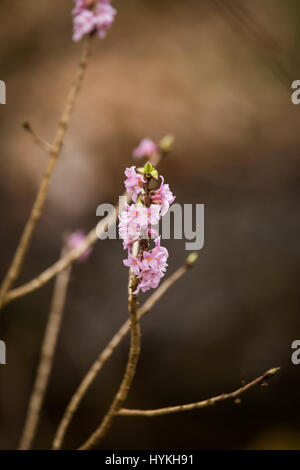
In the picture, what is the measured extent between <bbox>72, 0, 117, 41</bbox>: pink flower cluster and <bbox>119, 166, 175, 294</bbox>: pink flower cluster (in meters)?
0.56

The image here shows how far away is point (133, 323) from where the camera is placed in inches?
30.9

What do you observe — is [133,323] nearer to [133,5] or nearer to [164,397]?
[164,397]

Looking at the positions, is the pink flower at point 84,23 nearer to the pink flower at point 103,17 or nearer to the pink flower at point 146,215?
the pink flower at point 103,17

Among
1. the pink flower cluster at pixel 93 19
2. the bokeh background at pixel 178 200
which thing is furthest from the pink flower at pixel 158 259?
the bokeh background at pixel 178 200

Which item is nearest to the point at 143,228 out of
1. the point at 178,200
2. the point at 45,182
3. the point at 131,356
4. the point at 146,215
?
the point at 146,215

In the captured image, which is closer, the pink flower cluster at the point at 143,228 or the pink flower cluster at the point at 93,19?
the pink flower cluster at the point at 143,228

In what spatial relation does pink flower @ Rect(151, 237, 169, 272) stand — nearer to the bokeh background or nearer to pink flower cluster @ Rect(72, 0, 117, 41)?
pink flower cluster @ Rect(72, 0, 117, 41)

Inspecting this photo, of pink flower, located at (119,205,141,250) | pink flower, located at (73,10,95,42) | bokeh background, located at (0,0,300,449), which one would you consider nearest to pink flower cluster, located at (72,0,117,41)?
pink flower, located at (73,10,95,42)

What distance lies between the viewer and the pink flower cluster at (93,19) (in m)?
1.12

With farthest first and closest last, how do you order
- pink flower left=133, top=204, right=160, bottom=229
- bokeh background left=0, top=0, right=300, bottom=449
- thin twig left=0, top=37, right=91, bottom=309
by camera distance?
bokeh background left=0, top=0, right=300, bottom=449 < thin twig left=0, top=37, right=91, bottom=309 < pink flower left=133, top=204, right=160, bottom=229

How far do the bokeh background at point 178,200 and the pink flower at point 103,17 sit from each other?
0.49 m

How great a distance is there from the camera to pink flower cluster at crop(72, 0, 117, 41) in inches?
44.3

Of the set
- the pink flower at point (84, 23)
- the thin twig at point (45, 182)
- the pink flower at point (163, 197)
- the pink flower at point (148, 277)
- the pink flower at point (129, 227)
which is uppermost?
the pink flower at point (84, 23)

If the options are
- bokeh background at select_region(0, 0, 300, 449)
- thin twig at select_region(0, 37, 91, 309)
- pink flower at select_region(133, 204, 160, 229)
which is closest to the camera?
pink flower at select_region(133, 204, 160, 229)
